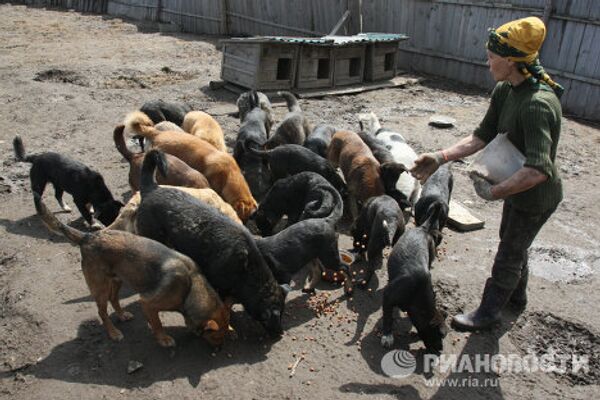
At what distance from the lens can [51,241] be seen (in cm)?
680

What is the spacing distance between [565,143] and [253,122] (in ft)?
22.4

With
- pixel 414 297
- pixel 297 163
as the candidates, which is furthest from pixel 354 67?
pixel 414 297

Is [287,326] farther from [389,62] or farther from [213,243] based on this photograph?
[389,62]

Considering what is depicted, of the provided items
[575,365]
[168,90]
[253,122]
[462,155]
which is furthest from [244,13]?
[575,365]

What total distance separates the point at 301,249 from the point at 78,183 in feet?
11.0

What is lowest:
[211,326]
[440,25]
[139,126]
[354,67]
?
[211,326]

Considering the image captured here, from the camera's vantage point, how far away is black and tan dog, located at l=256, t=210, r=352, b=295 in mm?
5750

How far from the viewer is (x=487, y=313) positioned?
5379mm

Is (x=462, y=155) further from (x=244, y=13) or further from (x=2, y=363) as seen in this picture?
(x=244, y=13)

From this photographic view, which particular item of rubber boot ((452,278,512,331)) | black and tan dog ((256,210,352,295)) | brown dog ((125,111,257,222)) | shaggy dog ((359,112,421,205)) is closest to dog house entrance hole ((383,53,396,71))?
shaggy dog ((359,112,421,205))

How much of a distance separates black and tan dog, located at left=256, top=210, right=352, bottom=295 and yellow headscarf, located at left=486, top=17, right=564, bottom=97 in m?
2.62

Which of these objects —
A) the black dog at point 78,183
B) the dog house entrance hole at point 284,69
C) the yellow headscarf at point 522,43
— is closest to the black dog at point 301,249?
the black dog at point 78,183

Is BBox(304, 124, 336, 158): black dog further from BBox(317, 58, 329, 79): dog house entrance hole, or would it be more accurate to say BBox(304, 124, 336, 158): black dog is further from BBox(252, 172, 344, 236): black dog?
BBox(317, 58, 329, 79): dog house entrance hole

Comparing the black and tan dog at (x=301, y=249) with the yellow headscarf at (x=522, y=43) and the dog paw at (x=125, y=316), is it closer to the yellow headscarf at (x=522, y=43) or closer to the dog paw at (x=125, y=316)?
the dog paw at (x=125, y=316)
